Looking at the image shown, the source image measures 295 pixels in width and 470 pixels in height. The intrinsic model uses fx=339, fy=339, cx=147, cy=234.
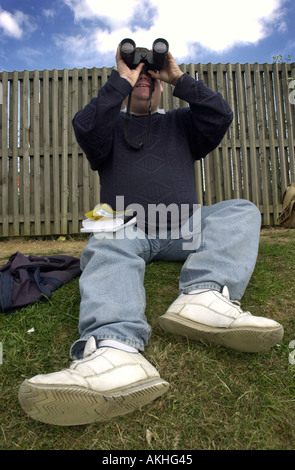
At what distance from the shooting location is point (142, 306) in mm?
1327

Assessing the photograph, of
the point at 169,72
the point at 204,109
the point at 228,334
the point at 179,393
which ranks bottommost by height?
the point at 179,393

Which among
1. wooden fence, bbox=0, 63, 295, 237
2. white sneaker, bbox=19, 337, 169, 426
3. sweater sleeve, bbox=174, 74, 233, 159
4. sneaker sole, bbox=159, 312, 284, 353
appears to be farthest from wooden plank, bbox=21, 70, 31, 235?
white sneaker, bbox=19, 337, 169, 426

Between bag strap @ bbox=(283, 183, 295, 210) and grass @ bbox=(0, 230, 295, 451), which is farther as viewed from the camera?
bag strap @ bbox=(283, 183, 295, 210)

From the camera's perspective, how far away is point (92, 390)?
96 centimetres

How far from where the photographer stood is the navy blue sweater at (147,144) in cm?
175

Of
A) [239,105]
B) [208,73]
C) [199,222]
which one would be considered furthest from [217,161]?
[199,222]

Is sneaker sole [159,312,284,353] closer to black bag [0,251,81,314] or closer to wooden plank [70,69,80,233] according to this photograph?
black bag [0,251,81,314]

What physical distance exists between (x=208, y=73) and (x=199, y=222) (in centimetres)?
358

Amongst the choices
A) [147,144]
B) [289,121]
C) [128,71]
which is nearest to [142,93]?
[128,71]

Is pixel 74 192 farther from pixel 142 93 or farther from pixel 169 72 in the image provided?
pixel 169 72

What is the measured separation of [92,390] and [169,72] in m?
1.67

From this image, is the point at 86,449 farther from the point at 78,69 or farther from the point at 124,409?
the point at 78,69

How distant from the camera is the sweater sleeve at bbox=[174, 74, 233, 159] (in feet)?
5.96

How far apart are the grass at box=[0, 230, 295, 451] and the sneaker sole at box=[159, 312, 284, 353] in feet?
0.14
